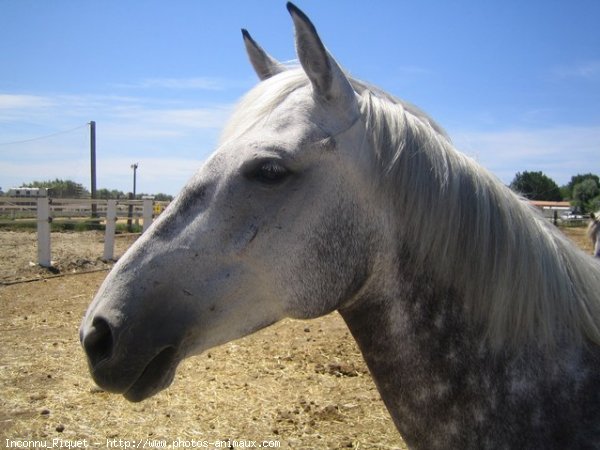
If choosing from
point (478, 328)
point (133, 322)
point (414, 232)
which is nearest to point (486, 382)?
point (478, 328)

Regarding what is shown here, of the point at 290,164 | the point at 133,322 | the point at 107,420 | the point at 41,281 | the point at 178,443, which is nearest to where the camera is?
the point at 133,322

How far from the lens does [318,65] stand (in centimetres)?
175

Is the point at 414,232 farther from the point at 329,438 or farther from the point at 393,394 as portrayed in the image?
the point at 329,438

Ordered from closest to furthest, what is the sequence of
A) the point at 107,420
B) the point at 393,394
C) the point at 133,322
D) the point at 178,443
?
the point at 133,322 < the point at 393,394 < the point at 178,443 < the point at 107,420

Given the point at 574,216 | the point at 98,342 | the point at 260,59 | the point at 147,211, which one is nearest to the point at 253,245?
the point at 98,342

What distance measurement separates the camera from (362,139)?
6.01 ft

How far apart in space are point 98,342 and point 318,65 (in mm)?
1270

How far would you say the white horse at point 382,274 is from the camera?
1671mm

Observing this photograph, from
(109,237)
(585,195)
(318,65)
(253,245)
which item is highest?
(585,195)

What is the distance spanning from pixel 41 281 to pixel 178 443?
8.30m

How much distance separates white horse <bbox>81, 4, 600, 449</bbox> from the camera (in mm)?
1671

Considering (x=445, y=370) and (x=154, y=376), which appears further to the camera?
(x=445, y=370)

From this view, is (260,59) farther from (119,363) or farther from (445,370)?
(445,370)

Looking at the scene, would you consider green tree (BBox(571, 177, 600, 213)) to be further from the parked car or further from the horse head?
the horse head
